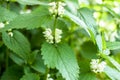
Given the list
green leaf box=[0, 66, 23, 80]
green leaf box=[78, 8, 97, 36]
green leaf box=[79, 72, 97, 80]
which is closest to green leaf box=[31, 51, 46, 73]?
green leaf box=[0, 66, 23, 80]

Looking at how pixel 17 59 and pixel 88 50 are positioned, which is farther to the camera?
pixel 88 50

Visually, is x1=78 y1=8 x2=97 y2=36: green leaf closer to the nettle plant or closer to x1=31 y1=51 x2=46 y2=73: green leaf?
the nettle plant


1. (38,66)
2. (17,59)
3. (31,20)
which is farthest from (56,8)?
(17,59)

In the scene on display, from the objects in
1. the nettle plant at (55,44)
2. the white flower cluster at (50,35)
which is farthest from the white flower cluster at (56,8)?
the white flower cluster at (50,35)

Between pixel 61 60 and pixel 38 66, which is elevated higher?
pixel 61 60

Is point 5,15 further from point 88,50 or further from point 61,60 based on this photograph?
point 88,50

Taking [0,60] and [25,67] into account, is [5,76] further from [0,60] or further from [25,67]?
[0,60]
